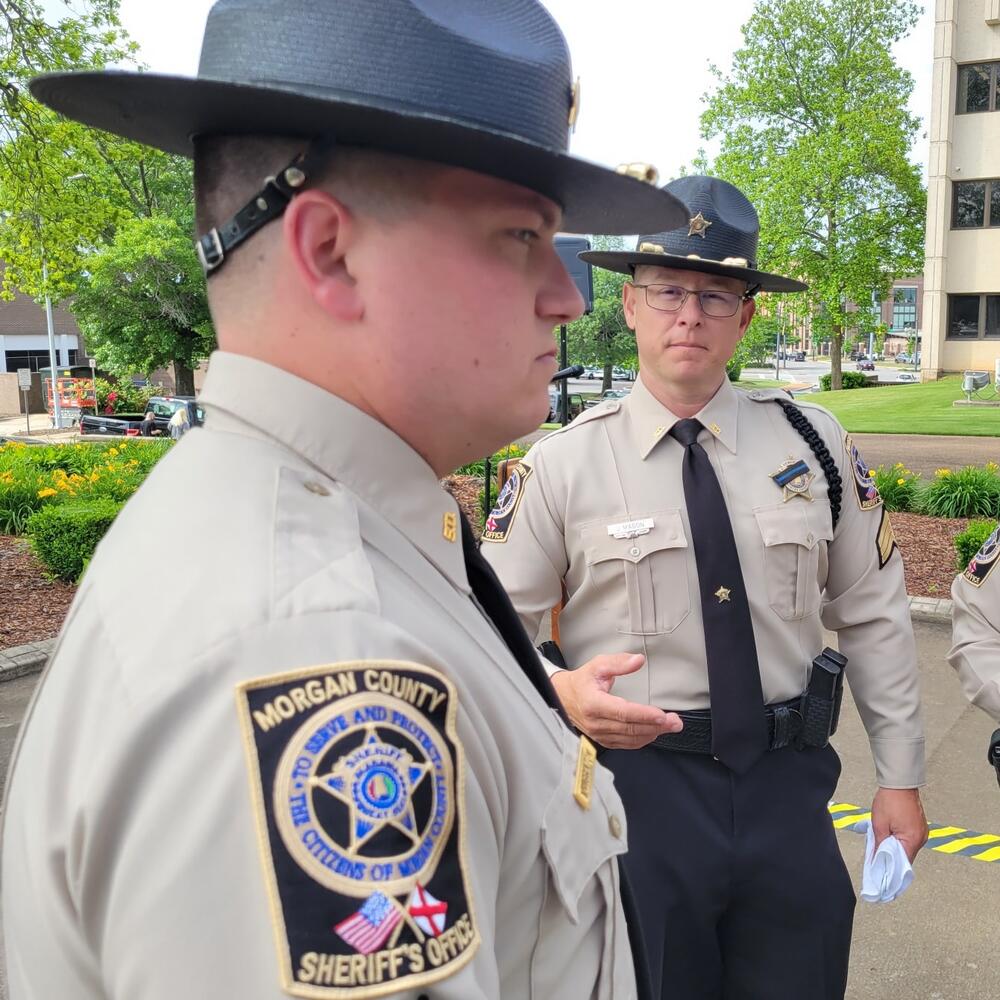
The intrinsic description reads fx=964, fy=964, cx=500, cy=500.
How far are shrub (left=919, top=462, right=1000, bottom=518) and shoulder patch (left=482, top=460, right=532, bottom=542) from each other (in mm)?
8802

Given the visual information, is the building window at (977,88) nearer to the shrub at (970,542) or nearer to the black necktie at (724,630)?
the shrub at (970,542)

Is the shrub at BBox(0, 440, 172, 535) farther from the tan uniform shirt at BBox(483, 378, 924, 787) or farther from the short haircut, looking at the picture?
the short haircut

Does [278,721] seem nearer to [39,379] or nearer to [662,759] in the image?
[662,759]

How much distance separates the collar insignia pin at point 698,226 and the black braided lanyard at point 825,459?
0.60 m

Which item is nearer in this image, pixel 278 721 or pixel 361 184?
pixel 278 721

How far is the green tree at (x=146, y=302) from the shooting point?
29703mm

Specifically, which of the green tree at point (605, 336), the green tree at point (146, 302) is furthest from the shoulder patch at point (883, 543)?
the green tree at point (605, 336)

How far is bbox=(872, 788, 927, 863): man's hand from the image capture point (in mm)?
2645

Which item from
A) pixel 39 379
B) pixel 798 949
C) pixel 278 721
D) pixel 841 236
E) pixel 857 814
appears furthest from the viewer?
pixel 39 379

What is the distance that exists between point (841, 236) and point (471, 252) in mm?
34405

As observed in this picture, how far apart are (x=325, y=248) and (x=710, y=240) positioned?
197cm

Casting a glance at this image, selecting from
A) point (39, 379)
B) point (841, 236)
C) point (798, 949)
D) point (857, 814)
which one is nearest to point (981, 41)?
point (841, 236)

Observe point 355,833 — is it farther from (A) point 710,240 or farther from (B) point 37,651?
(B) point 37,651

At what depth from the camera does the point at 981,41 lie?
30.2 m
